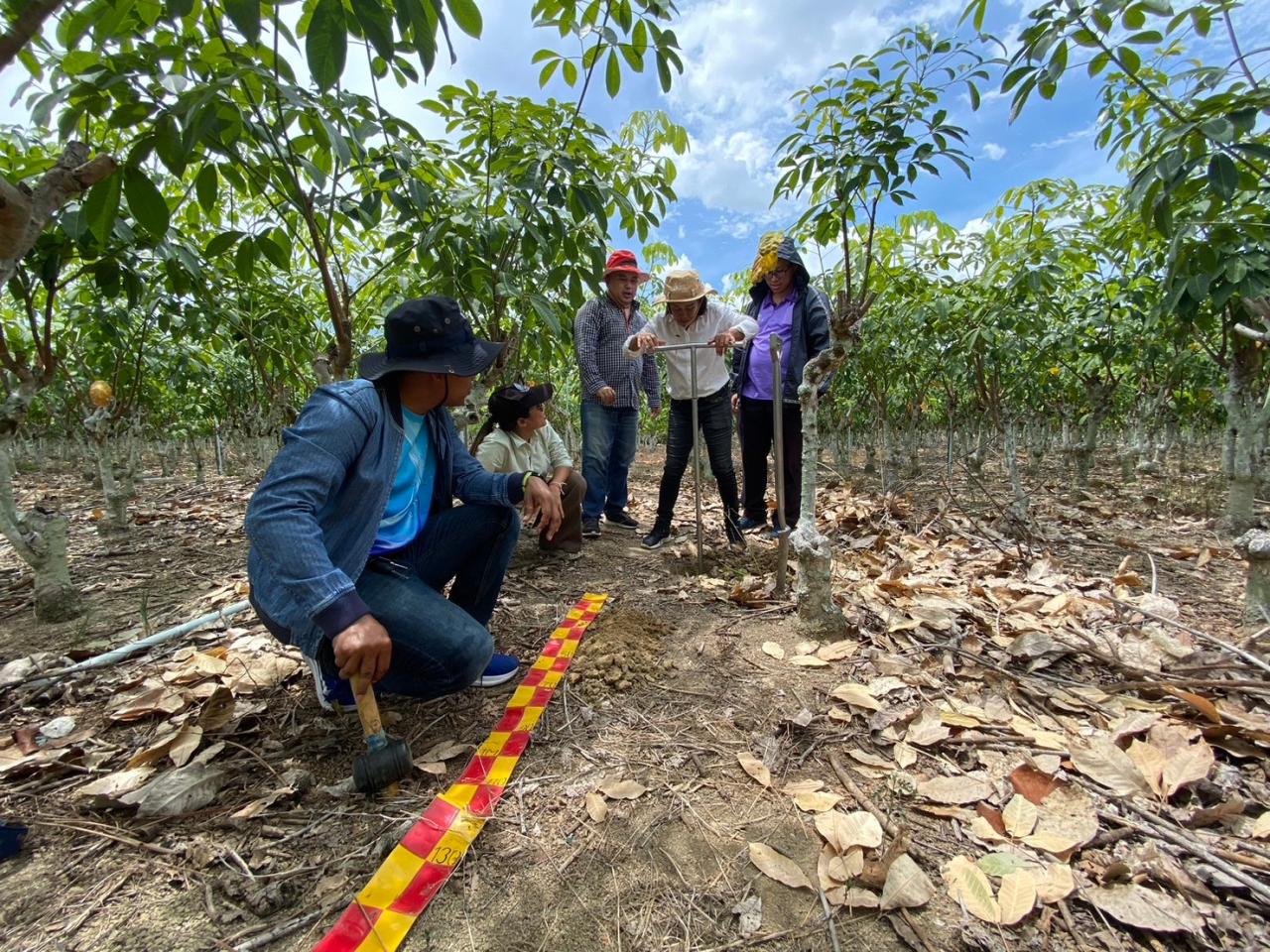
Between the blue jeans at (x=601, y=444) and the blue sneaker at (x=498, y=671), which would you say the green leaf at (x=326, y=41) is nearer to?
the blue sneaker at (x=498, y=671)

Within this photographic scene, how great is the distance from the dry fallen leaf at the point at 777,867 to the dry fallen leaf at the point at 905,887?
0.13 meters

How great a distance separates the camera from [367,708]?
1283 mm

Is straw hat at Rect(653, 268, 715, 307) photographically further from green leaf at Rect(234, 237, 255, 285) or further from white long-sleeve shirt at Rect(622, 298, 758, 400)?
green leaf at Rect(234, 237, 255, 285)

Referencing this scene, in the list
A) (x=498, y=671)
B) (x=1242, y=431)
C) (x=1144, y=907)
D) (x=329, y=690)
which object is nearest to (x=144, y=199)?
(x=329, y=690)

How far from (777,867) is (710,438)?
234cm

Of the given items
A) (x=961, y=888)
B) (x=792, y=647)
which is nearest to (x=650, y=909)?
(x=961, y=888)

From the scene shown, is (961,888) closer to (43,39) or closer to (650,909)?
(650,909)

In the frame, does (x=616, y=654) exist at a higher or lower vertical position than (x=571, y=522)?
lower

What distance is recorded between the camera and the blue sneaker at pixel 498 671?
1.81 m

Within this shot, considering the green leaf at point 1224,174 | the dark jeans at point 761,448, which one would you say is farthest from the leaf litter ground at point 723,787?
the green leaf at point 1224,174

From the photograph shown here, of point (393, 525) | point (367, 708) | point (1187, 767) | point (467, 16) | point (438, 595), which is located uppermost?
point (467, 16)

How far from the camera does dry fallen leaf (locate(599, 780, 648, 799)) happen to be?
1285 mm

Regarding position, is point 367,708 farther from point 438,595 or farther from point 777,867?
point 777,867

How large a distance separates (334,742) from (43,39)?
2164 mm
